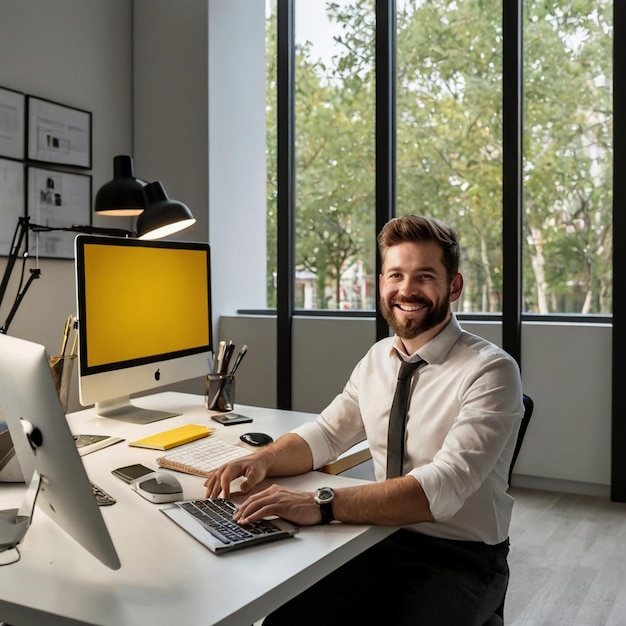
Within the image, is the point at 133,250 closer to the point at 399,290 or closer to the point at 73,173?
the point at 399,290

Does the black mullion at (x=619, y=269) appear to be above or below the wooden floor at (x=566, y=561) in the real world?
above

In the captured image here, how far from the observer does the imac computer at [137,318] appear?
1930 mm

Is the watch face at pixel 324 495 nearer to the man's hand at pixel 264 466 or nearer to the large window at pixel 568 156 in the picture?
the man's hand at pixel 264 466

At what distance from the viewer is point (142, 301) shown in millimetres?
2137

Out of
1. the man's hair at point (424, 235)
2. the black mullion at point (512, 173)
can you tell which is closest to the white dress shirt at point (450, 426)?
the man's hair at point (424, 235)

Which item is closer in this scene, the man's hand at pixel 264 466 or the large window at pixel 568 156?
the man's hand at pixel 264 466

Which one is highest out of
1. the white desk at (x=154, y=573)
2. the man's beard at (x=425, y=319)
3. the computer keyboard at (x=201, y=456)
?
the man's beard at (x=425, y=319)

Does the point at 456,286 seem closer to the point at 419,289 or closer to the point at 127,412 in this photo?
the point at 419,289

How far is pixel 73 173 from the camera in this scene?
13.8 feet

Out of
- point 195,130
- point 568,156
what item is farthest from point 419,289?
point 195,130

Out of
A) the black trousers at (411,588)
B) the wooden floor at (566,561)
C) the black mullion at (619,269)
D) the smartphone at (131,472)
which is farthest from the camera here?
the black mullion at (619,269)

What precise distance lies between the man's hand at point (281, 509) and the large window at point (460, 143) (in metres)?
2.80

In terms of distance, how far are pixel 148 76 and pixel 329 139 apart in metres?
1.25

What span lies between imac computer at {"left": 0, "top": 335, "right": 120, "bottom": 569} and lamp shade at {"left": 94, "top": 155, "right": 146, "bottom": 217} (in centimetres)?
140
